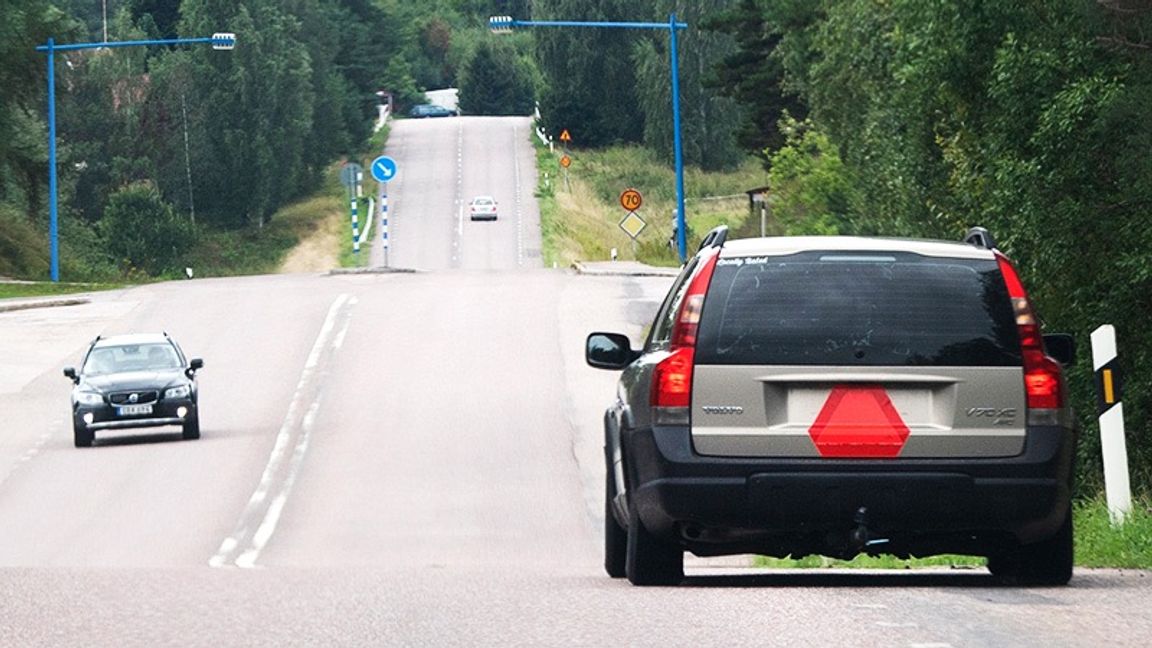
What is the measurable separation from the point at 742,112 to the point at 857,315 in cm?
10597

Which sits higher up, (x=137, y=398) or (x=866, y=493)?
(x=866, y=493)

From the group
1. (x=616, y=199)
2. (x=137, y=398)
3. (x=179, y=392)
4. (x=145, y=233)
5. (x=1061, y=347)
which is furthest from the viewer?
(x=616, y=199)

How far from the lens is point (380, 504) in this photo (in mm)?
27125

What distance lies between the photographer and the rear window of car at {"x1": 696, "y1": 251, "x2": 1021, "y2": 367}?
10.6 meters

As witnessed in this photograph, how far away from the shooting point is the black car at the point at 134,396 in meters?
31.8

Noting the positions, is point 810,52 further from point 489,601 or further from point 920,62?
point 489,601

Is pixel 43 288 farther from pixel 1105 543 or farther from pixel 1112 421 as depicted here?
pixel 1105 543

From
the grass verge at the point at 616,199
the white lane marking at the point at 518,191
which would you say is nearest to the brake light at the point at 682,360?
the grass verge at the point at 616,199

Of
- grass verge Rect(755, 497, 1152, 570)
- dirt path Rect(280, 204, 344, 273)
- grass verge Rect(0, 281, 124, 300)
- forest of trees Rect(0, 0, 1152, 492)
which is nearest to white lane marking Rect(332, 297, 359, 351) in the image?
forest of trees Rect(0, 0, 1152, 492)

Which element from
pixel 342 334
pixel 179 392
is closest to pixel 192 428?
pixel 179 392

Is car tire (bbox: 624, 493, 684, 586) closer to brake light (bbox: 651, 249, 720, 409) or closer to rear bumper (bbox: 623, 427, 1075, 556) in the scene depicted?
rear bumper (bbox: 623, 427, 1075, 556)

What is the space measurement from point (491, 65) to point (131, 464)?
462 feet

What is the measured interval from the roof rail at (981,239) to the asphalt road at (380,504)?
164 centimetres

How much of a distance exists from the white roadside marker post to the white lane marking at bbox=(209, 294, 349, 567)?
8.15 meters
